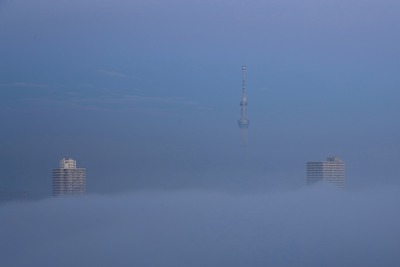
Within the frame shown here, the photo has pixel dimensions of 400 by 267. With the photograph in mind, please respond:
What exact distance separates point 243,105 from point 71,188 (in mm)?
1328

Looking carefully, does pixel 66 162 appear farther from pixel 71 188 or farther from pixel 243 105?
pixel 243 105

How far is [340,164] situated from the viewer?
528 centimetres

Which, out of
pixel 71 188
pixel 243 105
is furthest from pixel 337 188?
pixel 71 188

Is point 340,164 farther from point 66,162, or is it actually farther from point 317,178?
point 66,162

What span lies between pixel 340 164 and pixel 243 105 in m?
0.79

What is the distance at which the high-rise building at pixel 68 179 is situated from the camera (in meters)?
5.13

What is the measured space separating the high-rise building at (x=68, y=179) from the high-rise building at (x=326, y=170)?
1576mm

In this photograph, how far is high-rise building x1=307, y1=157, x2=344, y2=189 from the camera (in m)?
5.22

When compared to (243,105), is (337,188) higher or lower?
lower

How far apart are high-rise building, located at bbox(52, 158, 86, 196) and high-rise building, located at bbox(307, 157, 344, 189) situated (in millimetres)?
1576

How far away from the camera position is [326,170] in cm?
527

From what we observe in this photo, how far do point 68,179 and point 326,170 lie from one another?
181 centimetres

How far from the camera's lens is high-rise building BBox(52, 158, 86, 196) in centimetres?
513

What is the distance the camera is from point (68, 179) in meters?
5.31
